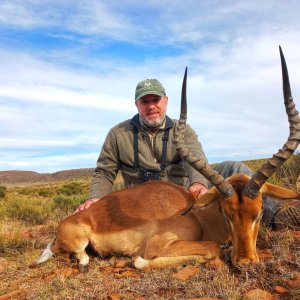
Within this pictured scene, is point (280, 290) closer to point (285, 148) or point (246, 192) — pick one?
point (246, 192)

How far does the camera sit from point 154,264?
5414 mm

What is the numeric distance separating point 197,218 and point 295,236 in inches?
56.4

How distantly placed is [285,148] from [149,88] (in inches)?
160

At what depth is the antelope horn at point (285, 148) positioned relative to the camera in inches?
184

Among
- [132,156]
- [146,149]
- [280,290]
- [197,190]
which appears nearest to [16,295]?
[280,290]

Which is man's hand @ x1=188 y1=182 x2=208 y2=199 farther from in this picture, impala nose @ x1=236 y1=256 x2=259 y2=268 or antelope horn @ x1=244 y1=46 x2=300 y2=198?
impala nose @ x1=236 y1=256 x2=259 y2=268

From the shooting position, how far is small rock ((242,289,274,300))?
3.83 m

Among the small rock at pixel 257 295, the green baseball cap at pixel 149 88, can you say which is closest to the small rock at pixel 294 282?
the small rock at pixel 257 295

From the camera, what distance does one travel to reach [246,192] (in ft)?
16.2

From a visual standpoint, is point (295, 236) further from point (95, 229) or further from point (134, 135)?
point (134, 135)

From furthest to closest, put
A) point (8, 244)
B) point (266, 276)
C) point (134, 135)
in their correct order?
point (134, 135) < point (8, 244) < point (266, 276)

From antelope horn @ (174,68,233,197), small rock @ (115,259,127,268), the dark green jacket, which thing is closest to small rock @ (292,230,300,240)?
antelope horn @ (174,68,233,197)

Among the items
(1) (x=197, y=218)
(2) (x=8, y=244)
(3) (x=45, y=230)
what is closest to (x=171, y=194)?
(1) (x=197, y=218)

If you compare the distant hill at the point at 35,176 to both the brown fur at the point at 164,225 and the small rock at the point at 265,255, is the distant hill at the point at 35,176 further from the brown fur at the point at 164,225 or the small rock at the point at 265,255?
the small rock at the point at 265,255
